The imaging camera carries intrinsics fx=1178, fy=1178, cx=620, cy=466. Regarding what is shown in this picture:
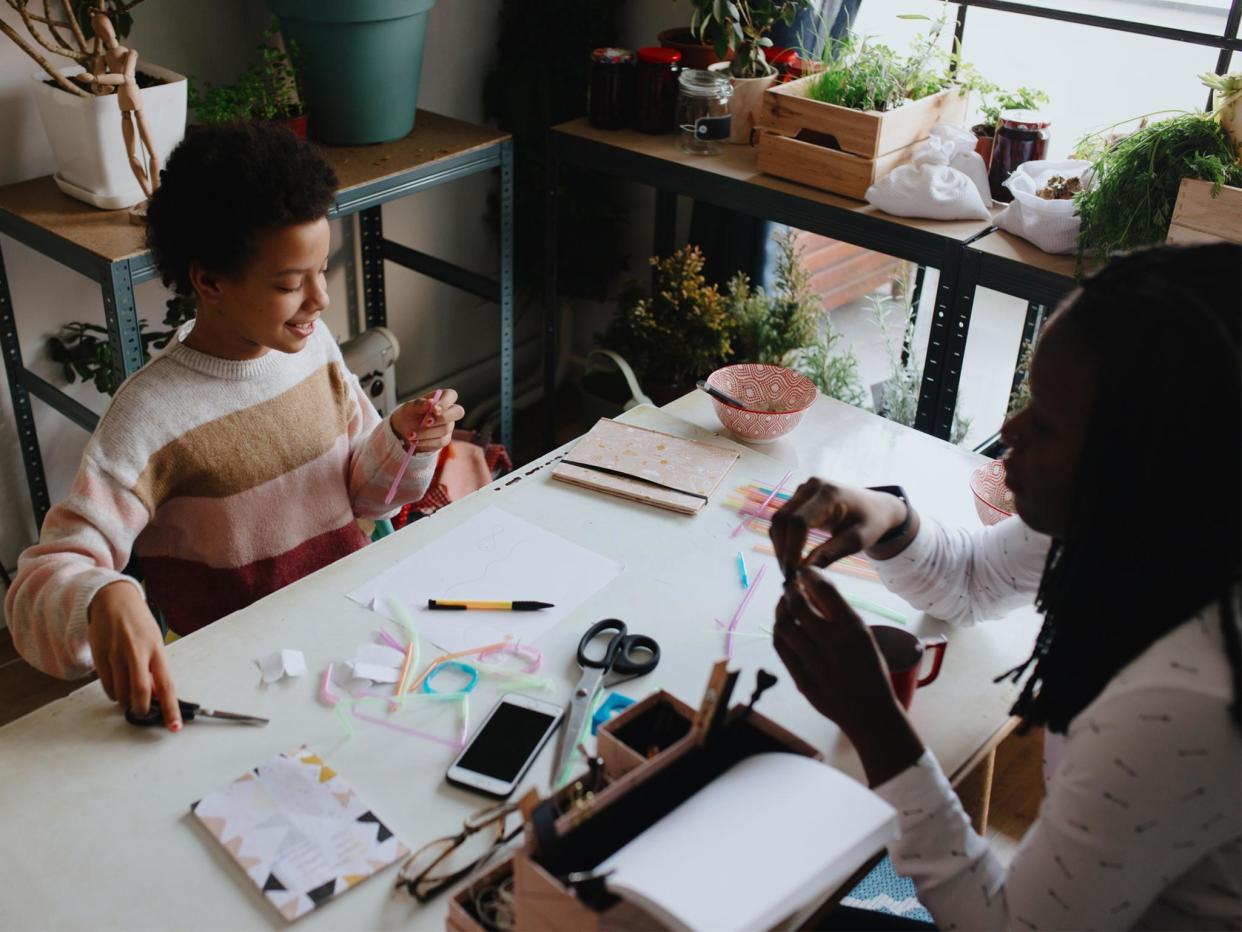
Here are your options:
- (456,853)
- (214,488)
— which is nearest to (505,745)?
(456,853)

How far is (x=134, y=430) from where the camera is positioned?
1.37m

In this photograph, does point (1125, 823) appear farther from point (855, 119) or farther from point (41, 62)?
point (41, 62)

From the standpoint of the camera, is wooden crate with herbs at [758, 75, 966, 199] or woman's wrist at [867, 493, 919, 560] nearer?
woman's wrist at [867, 493, 919, 560]

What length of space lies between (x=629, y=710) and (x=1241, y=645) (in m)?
0.47

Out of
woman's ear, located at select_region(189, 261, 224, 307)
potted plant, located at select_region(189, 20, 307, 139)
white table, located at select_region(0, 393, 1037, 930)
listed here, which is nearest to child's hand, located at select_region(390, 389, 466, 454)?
white table, located at select_region(0, 393, 1037, 930)

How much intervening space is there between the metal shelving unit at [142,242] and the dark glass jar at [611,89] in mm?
218

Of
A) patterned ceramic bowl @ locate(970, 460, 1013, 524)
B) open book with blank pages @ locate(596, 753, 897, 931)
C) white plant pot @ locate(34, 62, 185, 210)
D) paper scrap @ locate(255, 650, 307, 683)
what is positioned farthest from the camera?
white plant pot @ locate(34, 62, 185, 210)

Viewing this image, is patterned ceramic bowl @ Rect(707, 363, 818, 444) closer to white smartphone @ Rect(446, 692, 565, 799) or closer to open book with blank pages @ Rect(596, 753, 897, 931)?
white smartphone @ Rect(446, 692, 565, 799)

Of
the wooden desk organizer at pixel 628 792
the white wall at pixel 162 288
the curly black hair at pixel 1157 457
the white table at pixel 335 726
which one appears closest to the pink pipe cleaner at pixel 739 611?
the white table at pixel 335 726

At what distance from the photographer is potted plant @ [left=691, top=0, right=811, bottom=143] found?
234cm

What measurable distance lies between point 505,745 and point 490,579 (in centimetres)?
28

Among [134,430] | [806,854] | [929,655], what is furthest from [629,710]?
[134,430]

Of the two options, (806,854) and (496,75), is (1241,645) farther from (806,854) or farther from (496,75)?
(496,75)

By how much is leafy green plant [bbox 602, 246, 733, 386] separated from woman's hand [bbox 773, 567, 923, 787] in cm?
155
